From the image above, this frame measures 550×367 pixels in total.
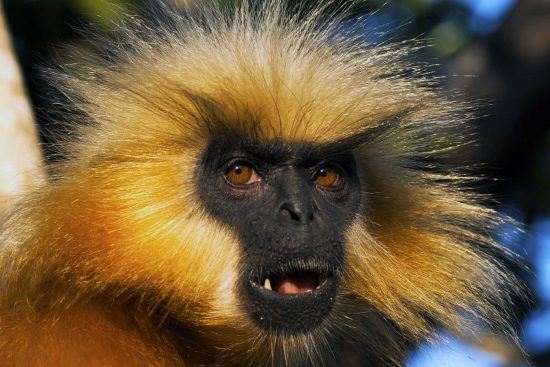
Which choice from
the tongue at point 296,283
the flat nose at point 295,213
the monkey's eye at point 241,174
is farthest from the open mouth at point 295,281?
the monkey's eye at point 241,174

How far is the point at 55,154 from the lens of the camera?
4.02 metres

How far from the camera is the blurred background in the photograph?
5.28 meters

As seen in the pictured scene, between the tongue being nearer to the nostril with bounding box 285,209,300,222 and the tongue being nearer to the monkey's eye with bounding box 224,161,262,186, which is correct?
the nostril with bounding box 285,209,300,222

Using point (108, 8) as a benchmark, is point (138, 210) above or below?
below

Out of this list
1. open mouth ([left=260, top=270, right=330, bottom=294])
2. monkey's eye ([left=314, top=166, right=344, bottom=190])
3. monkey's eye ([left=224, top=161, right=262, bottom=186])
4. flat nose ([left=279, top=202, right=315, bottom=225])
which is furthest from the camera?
monkey's eye ([left=314, top=166, right=344, bottom=190])

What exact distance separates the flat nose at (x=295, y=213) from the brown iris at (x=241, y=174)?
0.26 metres

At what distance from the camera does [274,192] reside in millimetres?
3881

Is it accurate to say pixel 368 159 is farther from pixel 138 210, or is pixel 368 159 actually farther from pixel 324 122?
pixel 138 210

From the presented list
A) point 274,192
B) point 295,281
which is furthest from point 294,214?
point 295,281

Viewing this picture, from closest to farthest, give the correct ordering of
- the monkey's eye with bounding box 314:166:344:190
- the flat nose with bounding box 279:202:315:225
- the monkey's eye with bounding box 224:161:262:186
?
the flat nose with bounding box 279:202:315:225, the monkey's eye with bounding box 224:161:262:186, the monkey's eye with bounding box 314:166:344:190

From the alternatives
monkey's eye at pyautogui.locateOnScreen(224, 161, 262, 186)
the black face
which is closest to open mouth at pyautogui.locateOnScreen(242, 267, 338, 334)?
the black face

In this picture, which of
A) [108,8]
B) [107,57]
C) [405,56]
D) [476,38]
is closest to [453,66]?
[476,38]

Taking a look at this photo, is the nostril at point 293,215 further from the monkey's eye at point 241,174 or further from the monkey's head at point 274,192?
the monkey's eye at point 241,174

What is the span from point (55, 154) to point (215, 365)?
3.77ft
